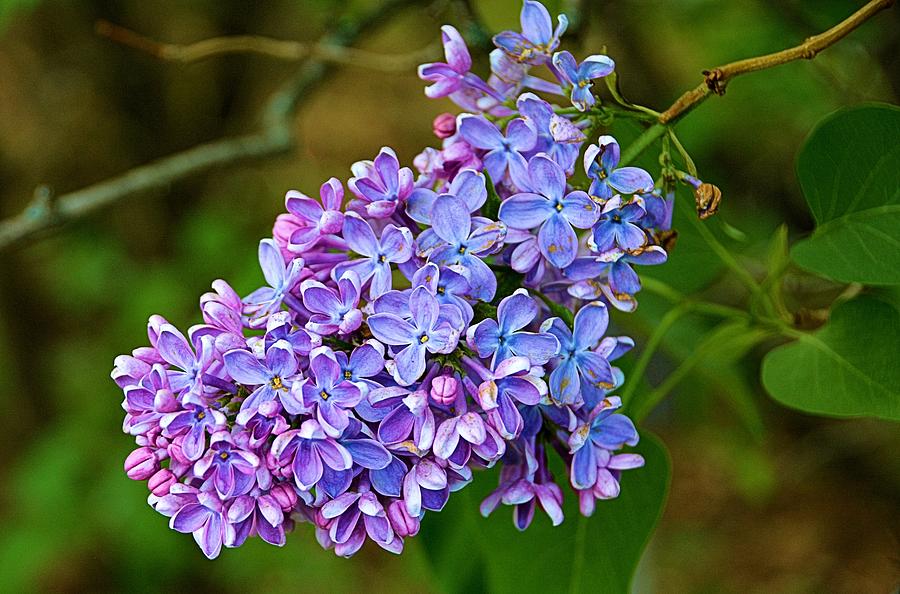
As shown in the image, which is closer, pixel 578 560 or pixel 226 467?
pixel 226 467

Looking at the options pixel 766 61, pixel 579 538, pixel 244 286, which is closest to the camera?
pixel 766 61

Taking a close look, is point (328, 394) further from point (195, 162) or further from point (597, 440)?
point (195, 162)

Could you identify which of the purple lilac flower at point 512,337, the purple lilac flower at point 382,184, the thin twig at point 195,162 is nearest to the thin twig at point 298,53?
the thin twig at point 195,162

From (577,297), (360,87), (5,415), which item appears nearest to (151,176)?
(577,297)

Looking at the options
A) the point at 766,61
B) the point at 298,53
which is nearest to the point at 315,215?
the point at 766,61

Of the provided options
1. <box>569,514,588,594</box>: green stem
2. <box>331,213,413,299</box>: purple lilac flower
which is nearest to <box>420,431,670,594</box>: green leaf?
<box>569,514,588,594</box>: green stem

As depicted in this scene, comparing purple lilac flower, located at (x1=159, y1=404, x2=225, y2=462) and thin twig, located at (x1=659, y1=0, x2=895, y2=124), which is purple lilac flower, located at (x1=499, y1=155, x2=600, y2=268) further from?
purple lilac flower, located at (x1=159, y1=404, x2=225, y2=462)
